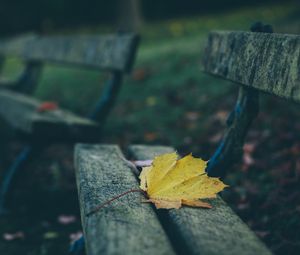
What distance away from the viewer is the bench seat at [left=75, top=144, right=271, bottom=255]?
111 centimetres

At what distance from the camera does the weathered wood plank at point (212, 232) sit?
43.9 inches

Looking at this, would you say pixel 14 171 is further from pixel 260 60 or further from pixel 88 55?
pixel 260 60

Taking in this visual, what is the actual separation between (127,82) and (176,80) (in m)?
0.75

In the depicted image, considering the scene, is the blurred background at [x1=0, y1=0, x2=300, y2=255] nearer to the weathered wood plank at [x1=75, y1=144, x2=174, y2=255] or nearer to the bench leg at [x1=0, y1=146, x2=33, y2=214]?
the bench leg at [x1=0, y1=146, x2=33, y2=214]

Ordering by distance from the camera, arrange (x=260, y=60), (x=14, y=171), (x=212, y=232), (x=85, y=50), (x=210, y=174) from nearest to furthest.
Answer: (x=212, y=232) → (x=260, y=60) → (x=210, y=174) → (x=14, y=171) → (x=85, y=50)

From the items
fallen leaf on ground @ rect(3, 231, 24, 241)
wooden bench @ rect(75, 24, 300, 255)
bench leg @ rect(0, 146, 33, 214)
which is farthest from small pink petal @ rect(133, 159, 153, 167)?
bench leg @ rect(0, 146, 33, 214)

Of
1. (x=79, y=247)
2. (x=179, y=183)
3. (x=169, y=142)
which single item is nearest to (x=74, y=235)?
(x=79, y=247)

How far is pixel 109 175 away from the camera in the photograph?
67.2 inches

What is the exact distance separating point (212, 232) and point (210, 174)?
74 centimetres

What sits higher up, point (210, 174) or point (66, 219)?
point (210, 174)

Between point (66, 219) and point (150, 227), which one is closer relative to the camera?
point (150, 227)

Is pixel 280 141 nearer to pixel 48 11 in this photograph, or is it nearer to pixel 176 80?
pixel 176 80

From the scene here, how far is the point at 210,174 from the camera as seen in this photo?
1.94 meters

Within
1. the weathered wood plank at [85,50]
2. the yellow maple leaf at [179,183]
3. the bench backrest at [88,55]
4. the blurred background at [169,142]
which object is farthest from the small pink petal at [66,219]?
the yellow maple leaf at [179,183]
